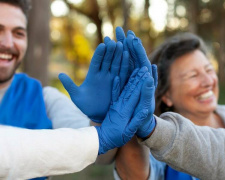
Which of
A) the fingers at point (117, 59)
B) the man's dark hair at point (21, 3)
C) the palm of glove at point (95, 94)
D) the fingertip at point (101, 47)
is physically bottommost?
the palm of glove at point (95, 94)

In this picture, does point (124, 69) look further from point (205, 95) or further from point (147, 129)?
point (205, 95)

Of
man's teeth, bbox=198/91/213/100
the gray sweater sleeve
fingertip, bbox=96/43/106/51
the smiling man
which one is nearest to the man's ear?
man's teeth, bbox=198/91/213/100

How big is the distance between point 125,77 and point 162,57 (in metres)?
0.73

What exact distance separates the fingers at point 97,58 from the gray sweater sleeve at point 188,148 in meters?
0.31

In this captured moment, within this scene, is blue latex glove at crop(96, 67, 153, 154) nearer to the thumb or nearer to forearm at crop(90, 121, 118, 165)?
the thumb

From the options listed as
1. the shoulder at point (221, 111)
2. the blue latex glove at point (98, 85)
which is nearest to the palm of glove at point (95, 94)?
the blue latex glove at point (98, 85)

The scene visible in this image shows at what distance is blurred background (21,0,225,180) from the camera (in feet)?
10.9

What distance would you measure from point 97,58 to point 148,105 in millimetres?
259

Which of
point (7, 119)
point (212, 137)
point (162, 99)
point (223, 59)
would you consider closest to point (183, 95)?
point (162, 99)

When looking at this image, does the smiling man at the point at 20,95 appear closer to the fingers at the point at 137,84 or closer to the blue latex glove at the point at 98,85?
the blue latex glove at the point at 98,85

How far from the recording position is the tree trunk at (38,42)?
3246mm

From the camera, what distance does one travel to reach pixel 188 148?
1261 mm

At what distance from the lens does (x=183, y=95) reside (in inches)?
72.7

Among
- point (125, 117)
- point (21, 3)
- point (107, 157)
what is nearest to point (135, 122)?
point (125, 117)
